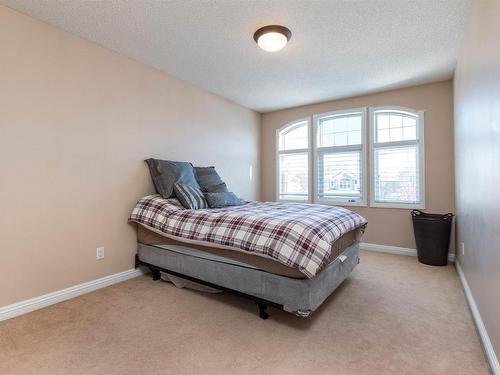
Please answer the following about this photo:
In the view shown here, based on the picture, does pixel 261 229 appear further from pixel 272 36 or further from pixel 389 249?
pixel 389 249

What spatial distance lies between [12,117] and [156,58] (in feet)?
4.95

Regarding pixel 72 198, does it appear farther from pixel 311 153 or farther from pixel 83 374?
pixel 311 153

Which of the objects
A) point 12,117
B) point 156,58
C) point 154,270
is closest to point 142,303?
point 154,270

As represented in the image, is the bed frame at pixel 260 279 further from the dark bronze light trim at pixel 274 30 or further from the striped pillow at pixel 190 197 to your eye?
the dark bronze light trim at pixel 274 30

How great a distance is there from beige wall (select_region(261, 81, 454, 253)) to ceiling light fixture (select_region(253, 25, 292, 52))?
2.26m

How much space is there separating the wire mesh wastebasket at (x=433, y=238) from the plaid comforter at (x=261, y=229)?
113 centimetres

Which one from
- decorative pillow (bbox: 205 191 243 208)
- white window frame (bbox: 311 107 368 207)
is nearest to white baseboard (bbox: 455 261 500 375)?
white window frame (bbox: 311 107 368 207)

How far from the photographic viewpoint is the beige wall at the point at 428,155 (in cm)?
357

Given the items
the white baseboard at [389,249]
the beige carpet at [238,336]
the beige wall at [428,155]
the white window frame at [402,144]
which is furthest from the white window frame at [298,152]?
the beige carpet at [238,336]

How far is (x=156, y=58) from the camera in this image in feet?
9.67

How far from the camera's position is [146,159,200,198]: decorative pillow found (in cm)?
300

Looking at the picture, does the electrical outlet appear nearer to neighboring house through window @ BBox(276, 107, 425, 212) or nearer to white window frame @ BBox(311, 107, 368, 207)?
neighboring house through window @ BBox(276, 107, 425, 212)

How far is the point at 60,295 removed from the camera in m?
2.34

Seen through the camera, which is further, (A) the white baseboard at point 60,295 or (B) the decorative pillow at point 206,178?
(B) the decorative pillow at point 206,178
